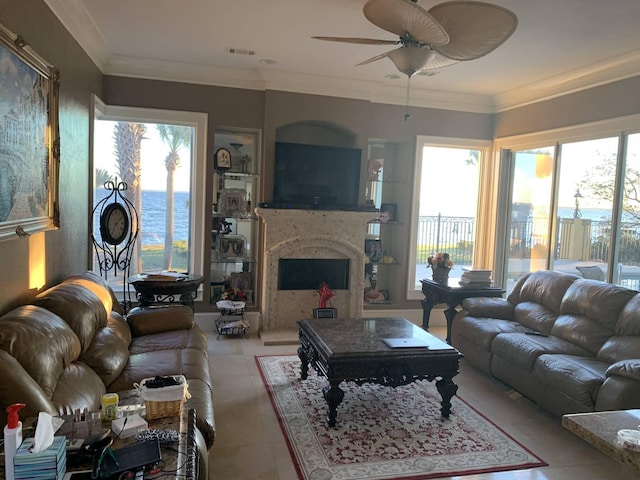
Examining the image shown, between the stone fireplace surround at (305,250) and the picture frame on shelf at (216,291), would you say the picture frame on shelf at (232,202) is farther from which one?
the picture frame on shelf at (216,291)

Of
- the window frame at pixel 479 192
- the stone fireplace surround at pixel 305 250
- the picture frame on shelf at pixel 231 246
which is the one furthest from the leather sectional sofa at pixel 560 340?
the picture frame on shelf at pixel 231 246

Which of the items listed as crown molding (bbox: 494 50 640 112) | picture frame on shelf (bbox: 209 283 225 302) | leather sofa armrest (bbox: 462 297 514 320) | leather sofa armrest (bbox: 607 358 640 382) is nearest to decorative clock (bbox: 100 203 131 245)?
picture frame on shelf (bbox: 209 283 225 302)

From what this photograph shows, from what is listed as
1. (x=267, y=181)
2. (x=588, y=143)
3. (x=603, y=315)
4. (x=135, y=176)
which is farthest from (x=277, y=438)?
(x=588, y=143)

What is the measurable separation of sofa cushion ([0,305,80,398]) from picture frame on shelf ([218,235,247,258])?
3.02 m

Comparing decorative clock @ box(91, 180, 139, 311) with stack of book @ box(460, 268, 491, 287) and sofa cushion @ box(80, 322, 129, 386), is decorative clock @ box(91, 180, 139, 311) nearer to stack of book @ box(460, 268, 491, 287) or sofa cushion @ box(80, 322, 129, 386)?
sofa cushion @ box(80, 322, 129, 386)

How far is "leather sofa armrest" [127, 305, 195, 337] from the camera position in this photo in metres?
3.82

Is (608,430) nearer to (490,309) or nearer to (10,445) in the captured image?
(10,445)

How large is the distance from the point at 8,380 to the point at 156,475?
82 cm

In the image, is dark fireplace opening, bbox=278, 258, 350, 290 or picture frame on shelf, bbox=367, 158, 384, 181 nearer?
dark fireplace opening, bbox=278, 258, 350, 290

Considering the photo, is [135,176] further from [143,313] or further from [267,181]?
[143,313]

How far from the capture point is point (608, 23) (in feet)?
11.4

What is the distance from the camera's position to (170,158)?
541cm

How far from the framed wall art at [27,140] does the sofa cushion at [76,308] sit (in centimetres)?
39

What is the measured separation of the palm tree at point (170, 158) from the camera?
5.38m
